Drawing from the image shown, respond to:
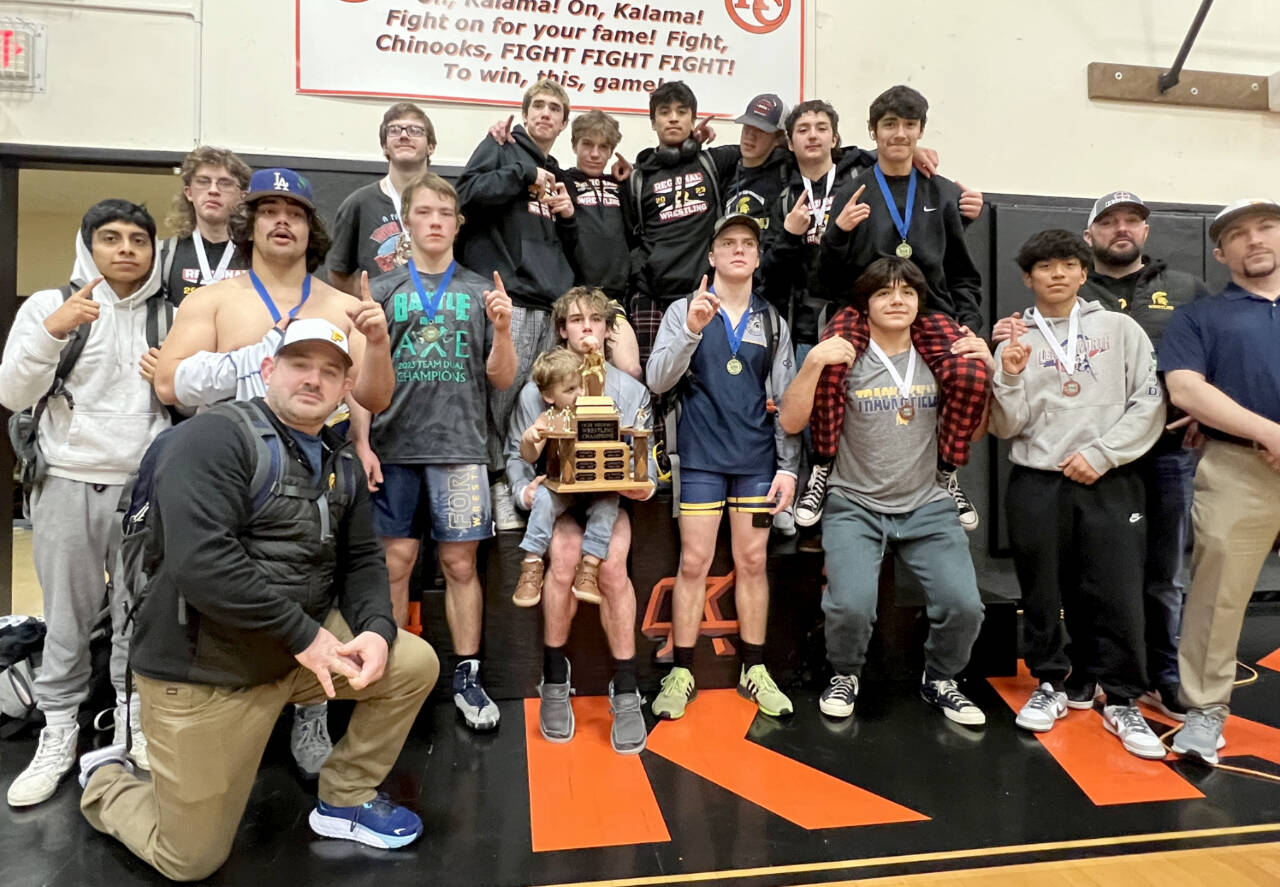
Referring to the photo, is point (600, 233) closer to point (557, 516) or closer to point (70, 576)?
point (557, 516)

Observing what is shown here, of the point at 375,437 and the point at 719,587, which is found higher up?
the point at 375,437

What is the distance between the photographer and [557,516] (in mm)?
3129

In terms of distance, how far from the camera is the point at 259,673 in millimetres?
2152

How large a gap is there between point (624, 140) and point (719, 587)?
324cm

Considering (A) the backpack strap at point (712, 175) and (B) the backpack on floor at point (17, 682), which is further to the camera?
(A) the backpack strap at point (712, 175)

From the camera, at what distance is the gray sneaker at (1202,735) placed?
2.86 meters

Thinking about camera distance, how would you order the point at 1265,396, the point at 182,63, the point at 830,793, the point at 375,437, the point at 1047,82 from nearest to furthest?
1. the point at 830,793
2. the point at 1265,396
3. the point at 375,437
4. the point at 182,63
5. the point at 1047,82

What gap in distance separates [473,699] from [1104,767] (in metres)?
2.50

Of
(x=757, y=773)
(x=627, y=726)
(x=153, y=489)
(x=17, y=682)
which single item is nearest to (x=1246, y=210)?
(x=757, y=773)

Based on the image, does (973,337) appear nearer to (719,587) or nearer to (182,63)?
(719,587)

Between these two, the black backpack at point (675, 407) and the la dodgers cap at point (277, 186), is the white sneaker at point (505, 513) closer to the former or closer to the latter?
the black backpack at point (675, 407)

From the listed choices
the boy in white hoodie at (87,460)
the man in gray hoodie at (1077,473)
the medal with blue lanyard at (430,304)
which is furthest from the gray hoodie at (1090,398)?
the boy in white hoodie at (87,460)

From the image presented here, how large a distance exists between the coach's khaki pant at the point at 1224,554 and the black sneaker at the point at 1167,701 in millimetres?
309

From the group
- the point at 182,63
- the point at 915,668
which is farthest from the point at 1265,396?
the point at 182,63
